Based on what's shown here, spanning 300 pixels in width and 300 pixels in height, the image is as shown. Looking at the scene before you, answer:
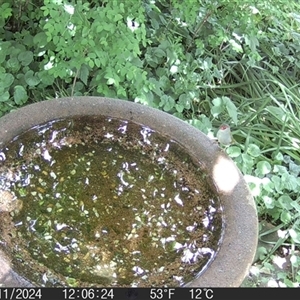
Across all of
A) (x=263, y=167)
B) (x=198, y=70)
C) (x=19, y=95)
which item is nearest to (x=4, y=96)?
(x=19, y=95)

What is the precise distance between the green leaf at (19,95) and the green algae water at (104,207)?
616 millimetres

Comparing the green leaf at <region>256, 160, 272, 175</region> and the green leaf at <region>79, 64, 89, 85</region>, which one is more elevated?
the green leaf at <region>79, 64, 89, 85</region>

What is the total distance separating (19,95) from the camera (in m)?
2.76

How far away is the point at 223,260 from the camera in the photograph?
1.77 m

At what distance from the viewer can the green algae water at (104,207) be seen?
5.71ft

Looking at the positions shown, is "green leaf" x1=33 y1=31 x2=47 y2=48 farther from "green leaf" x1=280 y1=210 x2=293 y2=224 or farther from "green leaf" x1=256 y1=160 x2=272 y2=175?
"green leaf" x1=280 y1=210 x2=293 y2=224

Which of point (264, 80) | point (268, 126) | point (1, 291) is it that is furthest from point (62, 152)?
point (264, 80)

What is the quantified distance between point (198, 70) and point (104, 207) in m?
1.69

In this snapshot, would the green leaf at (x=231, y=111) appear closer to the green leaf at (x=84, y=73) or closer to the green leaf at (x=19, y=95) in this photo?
the green leaf at (x=84, y=73)

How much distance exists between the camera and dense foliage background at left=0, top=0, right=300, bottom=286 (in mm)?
2473

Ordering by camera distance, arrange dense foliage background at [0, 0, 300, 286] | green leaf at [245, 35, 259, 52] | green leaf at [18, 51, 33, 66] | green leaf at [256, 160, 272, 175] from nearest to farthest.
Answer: dense foliage background at [0, 0, 300, 286] → green leaf at [256, 160, 272, 175] → green leaf at [18, 51, 33, 66] → green leaf at [245, 35, 259, 52]

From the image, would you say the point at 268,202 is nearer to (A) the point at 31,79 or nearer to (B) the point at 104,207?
(B) the point at 104,207
